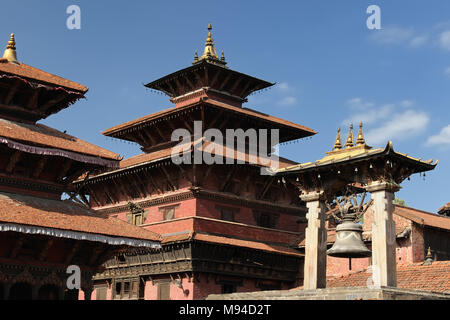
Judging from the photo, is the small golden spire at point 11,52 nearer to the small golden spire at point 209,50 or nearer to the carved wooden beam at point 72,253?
the carved wooden beam at point 72,253

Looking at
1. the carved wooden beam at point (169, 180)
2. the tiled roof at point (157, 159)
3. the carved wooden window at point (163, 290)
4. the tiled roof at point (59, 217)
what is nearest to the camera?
the tiled roof at point (59, 217)

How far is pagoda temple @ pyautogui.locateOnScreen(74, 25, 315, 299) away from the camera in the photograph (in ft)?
95.5

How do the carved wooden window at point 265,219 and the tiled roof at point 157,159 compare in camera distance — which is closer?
the tiled roof at point 157,159

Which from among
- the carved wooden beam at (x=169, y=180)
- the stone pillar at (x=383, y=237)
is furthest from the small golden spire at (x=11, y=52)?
the stone pillar at (x=383, y=237)

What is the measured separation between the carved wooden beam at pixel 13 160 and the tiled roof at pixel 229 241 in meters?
10.0

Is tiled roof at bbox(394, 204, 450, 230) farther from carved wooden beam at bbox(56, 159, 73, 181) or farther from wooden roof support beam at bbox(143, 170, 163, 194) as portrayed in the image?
carved wooden beam at bbox(56, 159, 73, 181)

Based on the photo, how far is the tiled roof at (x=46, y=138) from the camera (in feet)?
64.8

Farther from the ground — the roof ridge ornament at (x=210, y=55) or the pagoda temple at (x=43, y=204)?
the roof ridge ornament at (x=210, y=55)

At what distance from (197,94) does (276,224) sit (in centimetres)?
912


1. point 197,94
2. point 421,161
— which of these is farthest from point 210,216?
point 421,161

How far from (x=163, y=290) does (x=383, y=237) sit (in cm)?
1458

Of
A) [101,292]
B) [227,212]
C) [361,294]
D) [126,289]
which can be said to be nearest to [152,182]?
[227,212]

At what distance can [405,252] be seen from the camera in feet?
98.3

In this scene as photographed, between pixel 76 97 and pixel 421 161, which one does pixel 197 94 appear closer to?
pixel 76 97
